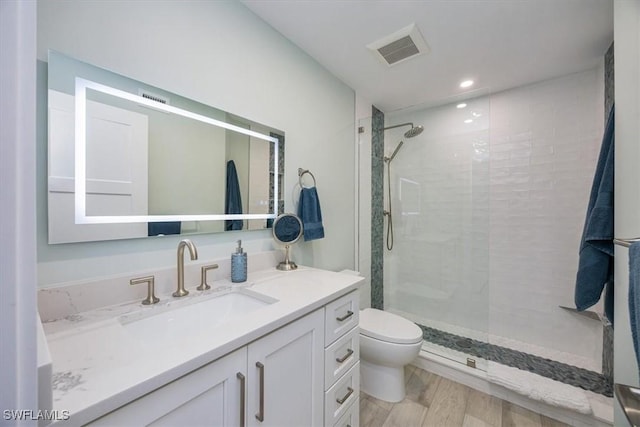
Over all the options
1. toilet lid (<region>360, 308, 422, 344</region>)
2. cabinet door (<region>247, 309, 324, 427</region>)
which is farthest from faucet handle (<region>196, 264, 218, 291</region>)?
toilet lid (<region>360, 308, 422, 344</region>)

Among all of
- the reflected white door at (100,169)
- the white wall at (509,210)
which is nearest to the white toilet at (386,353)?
the white wall at (509,210)

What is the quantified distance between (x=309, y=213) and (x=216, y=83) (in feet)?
2.98

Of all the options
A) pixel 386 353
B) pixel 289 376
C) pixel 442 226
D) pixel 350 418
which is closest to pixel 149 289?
pixel 289 376

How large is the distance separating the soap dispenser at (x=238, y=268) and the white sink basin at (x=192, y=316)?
9cm

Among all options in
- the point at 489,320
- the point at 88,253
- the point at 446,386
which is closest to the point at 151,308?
the point at 88,253

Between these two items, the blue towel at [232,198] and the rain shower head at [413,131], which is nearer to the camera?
the blue towel at [232,198]

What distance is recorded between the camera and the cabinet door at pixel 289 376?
779 mm

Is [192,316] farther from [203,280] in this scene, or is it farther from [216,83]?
[216,83]

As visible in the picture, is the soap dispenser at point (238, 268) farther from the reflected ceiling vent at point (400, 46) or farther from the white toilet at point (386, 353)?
the reflected ceiling vent at point (400, 46)

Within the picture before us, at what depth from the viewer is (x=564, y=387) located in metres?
1.68

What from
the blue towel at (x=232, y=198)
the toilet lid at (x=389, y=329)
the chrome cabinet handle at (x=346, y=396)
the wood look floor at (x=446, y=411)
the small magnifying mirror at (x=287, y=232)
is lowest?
the wood look floor at (x=446, y=411)

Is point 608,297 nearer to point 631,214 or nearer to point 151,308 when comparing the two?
point 631,214

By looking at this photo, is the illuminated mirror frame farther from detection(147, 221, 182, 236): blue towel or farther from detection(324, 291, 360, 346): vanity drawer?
detection(324, 291, 360, 346): vanity drawer

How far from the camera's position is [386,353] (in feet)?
5.29
